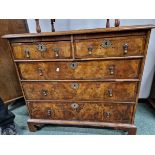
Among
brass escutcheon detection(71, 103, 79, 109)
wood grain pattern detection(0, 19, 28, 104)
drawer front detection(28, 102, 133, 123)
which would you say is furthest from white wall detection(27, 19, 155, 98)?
brass escutcheon detection(71, 103, 79, 109)

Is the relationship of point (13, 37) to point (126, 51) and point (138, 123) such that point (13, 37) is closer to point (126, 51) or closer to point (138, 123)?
point (126, 51)

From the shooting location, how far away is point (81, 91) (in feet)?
4.61

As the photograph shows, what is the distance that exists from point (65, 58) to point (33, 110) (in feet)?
2.48

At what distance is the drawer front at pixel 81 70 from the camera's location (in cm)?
124

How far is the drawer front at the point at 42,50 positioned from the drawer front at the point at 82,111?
0.53 meters

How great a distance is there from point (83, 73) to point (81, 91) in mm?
198

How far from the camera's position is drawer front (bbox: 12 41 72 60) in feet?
4.06

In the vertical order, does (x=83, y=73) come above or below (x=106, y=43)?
below

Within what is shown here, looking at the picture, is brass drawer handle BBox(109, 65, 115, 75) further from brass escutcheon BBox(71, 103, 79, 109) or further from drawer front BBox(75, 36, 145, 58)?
brass escutcheon BBox(71, 103, 79, 109)

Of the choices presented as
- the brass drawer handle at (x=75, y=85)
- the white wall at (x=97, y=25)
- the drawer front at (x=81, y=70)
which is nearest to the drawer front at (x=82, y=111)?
the brass drawer handle at (x=75, y=85)

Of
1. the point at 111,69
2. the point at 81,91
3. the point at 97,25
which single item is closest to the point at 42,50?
the point at 81,91

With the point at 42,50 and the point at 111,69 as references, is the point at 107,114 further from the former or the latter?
the point at 42,50

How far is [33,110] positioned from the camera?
1.61 meters
